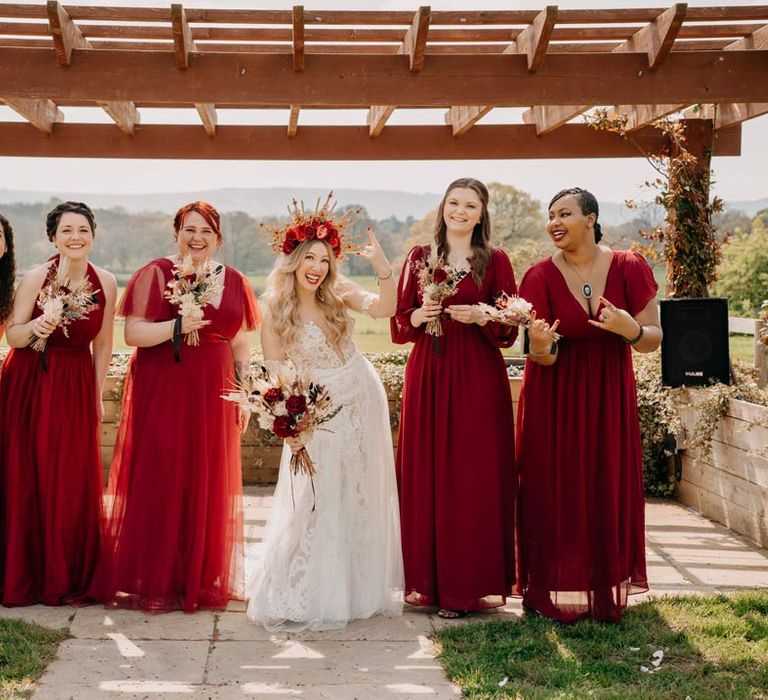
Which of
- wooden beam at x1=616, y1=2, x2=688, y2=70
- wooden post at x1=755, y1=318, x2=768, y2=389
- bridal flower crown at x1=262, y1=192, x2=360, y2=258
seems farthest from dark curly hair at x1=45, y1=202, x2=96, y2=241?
wooden post at x1=755, y1=318, x2=768, y2=389

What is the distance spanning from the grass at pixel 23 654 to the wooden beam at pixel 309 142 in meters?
4.46

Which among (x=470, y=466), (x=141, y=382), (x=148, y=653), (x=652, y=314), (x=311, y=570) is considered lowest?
(x=148, y=653)

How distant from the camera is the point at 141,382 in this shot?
520 centimetres

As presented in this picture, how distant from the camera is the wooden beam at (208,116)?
6808mm

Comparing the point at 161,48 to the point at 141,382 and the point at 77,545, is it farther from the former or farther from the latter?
the point at 77,545

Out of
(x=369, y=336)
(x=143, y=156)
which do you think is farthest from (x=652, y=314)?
(x=369, y=336)

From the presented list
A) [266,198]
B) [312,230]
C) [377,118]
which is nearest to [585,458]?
[312,230]

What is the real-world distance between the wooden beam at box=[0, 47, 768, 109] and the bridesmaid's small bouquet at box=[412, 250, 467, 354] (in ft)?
3.58

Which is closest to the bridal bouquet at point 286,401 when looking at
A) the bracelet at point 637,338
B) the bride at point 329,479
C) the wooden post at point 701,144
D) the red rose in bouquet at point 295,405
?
the red rose in bouquet at point 295,405

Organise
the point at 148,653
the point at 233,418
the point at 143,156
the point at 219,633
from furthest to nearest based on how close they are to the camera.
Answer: the point at 143,156 < the point at 233,418 < the point at 219,633 < the point at 148,653

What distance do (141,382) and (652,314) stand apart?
2.87 meters

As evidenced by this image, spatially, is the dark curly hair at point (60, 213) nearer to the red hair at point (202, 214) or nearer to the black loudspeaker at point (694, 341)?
the red hair at point (202, 214)

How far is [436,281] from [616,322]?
3.18 feet

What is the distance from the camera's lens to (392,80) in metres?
5.46
